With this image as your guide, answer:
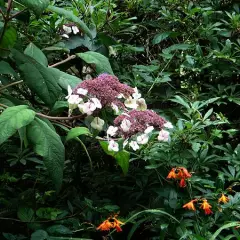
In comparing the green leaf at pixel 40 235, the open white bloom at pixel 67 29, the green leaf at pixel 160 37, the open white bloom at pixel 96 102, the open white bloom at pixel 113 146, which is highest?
the open white bloom at pixel 96 102

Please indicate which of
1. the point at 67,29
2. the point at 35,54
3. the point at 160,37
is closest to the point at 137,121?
the point at 35,54

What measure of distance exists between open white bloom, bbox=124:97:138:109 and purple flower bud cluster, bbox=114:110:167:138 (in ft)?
0.14

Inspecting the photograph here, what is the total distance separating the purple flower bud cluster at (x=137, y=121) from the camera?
1.15 metres

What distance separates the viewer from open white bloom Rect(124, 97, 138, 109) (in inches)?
48.3

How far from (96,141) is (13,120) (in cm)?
81

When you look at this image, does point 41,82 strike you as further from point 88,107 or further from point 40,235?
point 40,235

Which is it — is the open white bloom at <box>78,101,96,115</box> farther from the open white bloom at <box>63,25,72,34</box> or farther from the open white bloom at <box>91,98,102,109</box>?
the open white bloom at <box>63,25,72,34</box>

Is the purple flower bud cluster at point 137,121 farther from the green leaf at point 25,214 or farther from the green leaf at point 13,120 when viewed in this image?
the green leaf at point 25,214

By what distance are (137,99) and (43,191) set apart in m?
0.79

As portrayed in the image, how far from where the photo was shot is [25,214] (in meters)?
1.59

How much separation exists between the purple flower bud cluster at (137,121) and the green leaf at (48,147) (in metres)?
0.17

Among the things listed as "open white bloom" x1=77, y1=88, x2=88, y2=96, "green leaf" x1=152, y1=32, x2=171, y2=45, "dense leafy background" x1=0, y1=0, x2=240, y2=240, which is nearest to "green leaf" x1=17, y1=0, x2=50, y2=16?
"dense leafy background" x1=0, y1=0, x2=240, y2=240

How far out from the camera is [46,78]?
1310 mm

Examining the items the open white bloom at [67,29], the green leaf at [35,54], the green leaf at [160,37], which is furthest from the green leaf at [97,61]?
the green leaf at [160,37]
